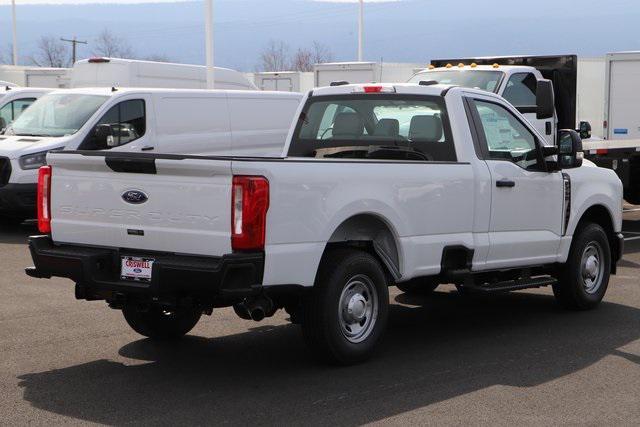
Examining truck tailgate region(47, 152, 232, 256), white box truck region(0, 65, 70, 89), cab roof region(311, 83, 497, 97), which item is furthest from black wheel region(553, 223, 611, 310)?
white box truck region(0, 65, 70, 89)

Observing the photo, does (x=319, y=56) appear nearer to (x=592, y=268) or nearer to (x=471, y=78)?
(x=471, y=78)

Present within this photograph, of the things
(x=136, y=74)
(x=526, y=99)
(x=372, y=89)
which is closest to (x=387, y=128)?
(x=372, y=89)

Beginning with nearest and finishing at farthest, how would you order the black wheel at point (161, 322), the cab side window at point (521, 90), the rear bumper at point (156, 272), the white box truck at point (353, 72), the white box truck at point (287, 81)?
the rear bumper at point (156, 272) → the black wheel at point (161, 322) → the cab side window at point (521, 90) → the white box truck at point (353, 72) → the white box truck at point (287, 81)

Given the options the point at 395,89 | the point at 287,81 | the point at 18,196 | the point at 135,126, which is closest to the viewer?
the point at 395,89

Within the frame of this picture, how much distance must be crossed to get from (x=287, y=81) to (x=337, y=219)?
24.9m

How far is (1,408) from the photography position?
21.3ft

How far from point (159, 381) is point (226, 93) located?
9.34 meters

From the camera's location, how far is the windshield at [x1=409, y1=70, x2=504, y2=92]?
15.8 metres

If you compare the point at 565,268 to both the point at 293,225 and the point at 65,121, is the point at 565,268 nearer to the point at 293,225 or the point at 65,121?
the point at 293,225

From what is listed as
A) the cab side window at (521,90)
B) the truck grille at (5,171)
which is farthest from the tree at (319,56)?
the truck grille at (5,171)

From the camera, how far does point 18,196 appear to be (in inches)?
586

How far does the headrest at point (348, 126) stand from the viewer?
29.2ft

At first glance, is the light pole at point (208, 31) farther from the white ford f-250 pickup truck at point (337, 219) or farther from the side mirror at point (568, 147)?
the side mirror at point (568, 147)

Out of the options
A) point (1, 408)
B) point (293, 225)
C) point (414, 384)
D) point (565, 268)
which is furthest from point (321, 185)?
point (565, 268)
